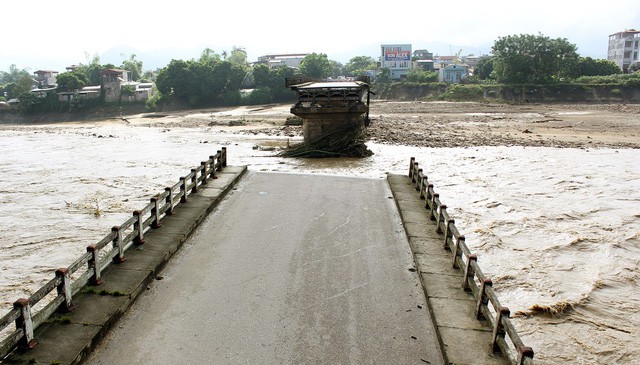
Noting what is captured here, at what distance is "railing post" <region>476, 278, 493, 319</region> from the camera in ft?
26.0

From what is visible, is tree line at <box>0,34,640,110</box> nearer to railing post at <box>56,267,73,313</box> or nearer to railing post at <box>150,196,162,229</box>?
railing post at <box>150,196,162,229</box>

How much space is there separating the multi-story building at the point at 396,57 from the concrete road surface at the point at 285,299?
94.7 metres

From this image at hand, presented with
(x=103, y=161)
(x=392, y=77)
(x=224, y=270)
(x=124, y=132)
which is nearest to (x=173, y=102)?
(x=124, y=132)

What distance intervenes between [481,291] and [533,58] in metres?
75.5

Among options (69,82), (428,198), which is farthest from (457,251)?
(69,82)

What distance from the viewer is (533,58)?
2972 inches

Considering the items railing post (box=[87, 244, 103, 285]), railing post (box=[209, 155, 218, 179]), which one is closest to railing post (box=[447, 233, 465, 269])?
railing post (box=[87, 244, 103, 285])

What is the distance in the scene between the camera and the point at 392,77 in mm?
101750

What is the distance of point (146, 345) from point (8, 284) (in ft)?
24.6

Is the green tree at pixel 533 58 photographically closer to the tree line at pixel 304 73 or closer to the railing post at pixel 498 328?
the tree line at pixel 304 73

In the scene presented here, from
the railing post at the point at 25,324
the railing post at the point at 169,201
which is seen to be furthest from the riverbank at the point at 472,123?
the railing post at the point at 25,324

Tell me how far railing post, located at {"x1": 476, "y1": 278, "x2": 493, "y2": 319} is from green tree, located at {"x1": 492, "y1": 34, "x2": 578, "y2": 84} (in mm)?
73895

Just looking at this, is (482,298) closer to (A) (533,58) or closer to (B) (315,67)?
(A) (533,58)

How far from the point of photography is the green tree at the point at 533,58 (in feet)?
246
